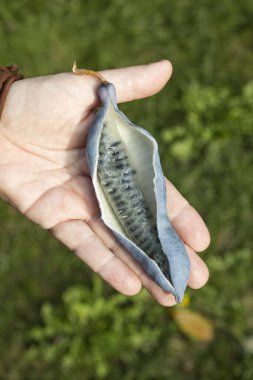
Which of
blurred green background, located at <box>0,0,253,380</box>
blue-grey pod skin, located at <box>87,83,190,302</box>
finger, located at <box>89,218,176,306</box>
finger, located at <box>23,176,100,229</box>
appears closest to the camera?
blue-grey pod skin, located at <box>87,83,190,302</box>

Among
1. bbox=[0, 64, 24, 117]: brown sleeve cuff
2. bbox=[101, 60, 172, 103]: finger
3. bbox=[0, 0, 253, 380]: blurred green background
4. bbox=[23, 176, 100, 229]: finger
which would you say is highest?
bbox=[0, 64, 24, 117]: brown sleeve cuff

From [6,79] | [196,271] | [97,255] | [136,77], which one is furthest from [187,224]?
[6,79]

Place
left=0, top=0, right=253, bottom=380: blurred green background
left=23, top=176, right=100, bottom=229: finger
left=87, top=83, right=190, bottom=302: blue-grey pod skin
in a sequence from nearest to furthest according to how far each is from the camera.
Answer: left=87, top=83, right=190, bottom=302: blue-grey pod skin → left=23, top=176, right=100, bottom=229: finger → left=0, top=0, right=253, bottom=380: blurred green background

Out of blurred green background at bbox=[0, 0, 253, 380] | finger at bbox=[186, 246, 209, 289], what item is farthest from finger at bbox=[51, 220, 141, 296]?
blurred green background at bbox=[0, 0, 253, 380]

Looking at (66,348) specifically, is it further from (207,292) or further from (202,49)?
(202,49)

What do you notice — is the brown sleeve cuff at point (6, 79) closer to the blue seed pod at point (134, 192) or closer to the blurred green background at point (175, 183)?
the blue seed pod at point (134, 192)

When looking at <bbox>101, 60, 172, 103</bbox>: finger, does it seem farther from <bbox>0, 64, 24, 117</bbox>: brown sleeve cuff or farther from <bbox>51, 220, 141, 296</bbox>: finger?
<bbox>51, 220, 141, 296</bbox>: finger
